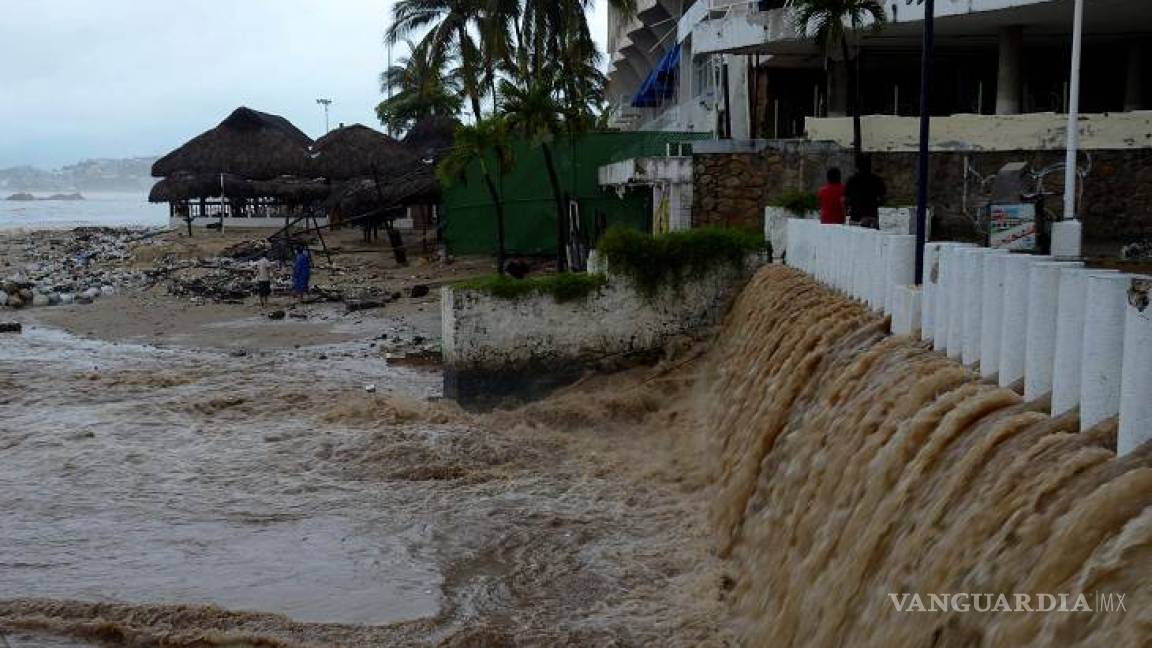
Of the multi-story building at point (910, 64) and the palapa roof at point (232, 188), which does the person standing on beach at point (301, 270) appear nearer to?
the multi-story building at point (910, 64)

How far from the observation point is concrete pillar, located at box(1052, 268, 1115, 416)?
5.00 m

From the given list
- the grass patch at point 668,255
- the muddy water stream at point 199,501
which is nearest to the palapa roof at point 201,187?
the muddy water stream at point 199,501

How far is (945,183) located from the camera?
64.9 feet

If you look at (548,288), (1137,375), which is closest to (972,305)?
(1137,375)

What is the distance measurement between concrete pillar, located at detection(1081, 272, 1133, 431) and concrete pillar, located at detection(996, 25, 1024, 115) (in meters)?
19.7

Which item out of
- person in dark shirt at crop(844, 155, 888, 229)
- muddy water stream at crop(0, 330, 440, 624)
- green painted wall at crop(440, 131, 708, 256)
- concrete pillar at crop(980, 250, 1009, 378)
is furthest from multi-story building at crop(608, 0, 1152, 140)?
concrete pillar at crop(980, 250, 1009, 378)

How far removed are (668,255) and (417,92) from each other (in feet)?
135

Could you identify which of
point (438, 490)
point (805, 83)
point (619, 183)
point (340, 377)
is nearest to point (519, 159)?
point (619, 183)

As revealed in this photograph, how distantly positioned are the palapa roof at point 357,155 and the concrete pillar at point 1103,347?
40121 millimetres

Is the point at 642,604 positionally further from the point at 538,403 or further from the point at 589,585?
the point at 538,403

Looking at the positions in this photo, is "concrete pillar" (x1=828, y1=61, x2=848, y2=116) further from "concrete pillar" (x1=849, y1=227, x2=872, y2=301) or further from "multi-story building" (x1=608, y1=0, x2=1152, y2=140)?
"concrete pillar" (x1=849, y1=227, x2=872, y2=301)

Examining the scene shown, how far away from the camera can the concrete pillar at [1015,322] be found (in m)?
5.82

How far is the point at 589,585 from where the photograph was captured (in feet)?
29.2

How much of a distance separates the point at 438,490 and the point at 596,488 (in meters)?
1.66
